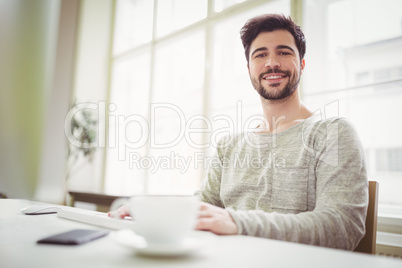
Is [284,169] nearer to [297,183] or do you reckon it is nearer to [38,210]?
[297,183]

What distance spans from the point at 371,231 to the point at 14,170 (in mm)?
4215

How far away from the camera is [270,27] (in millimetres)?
1264

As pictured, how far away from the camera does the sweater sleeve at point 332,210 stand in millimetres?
629

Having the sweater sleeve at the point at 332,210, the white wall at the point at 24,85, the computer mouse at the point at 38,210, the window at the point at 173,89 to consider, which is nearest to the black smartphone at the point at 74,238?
the sweater sleeve at the point at 332,210

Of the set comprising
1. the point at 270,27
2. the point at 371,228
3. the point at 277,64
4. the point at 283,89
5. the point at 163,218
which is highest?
the point at 270,27

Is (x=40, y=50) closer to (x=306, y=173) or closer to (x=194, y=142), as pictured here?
(x=194, y=142)

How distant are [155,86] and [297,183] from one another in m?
2.98

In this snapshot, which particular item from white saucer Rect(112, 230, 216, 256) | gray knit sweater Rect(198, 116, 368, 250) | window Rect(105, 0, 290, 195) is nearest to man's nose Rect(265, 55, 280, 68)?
gray knit sweater Rect(198, 116, 368, 250)

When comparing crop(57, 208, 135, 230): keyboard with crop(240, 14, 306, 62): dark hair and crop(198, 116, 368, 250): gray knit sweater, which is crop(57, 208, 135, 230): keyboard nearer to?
crop(198, 116, 368, 250): gray knit sweater

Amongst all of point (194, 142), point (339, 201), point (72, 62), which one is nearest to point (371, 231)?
point (339, 201)

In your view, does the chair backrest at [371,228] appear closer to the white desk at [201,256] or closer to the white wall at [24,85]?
the white desk at [201,256]

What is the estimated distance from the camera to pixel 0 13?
428 cm

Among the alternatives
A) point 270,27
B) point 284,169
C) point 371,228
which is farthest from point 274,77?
point 371,228

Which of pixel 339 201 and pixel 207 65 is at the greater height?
pixel 207 65
